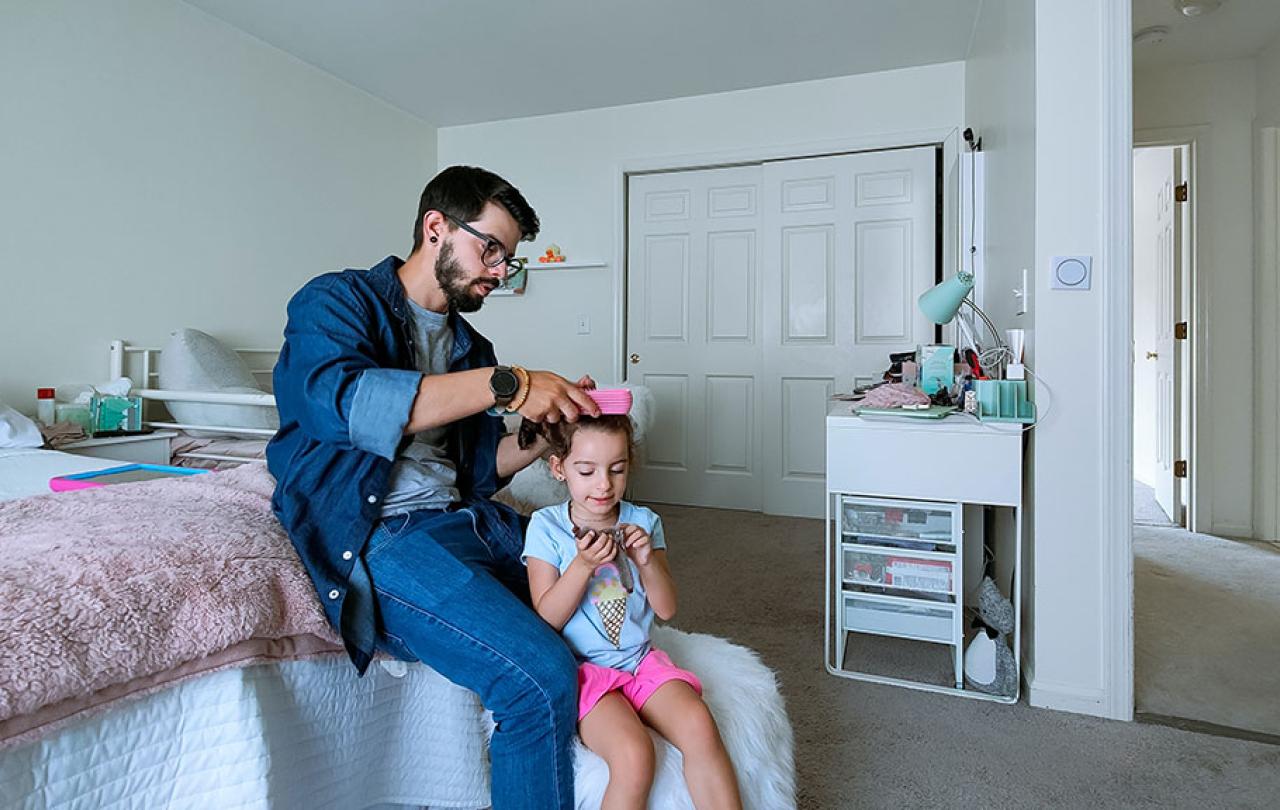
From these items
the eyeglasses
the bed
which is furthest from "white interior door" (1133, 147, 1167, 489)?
the eyeglasses

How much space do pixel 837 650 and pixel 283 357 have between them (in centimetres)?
161

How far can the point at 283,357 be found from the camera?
3.47 feet

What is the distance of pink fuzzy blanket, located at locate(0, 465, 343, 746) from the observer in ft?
2.12

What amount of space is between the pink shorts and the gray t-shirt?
371mm

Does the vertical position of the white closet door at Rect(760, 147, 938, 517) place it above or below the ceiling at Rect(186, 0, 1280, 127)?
below

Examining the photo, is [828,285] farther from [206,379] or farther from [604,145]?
[206,379]

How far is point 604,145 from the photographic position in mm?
4270

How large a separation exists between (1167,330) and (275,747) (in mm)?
4743

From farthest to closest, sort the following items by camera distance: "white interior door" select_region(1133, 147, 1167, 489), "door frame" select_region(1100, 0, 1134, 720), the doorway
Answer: "white interior door" select_region(1133, 147, 1167, 489) < the doorway < "door frame" select_region(1100, 0, 1134, 720)

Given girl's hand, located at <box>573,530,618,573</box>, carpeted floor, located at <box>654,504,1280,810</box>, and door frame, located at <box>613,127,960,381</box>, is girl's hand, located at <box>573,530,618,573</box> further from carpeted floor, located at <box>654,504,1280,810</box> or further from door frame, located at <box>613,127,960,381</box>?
door frame, located at <box>613,127,960,381</box>

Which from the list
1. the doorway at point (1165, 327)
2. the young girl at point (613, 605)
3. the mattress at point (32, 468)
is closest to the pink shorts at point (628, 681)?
the young girl at point (613, 605)

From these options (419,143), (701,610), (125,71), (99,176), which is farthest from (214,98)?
(701,610)

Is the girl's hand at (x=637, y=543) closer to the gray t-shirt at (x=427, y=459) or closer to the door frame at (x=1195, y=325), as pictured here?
the gray t-shirt at (x=427, y=459)

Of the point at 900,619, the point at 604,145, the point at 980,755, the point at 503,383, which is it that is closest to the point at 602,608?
the point at 503,383
